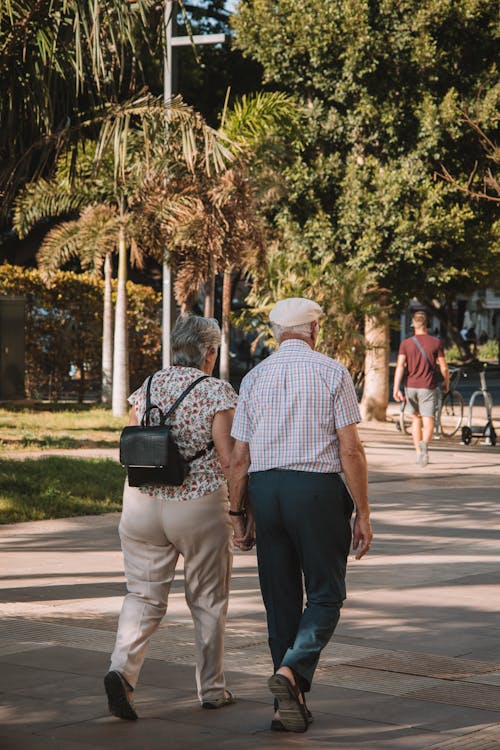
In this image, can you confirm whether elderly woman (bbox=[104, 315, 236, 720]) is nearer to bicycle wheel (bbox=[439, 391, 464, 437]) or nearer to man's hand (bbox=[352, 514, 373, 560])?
man's hand (bbox=[352, 514, 373, 560])

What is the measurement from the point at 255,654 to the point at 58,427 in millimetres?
13464

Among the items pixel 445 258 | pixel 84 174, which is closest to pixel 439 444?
pixel 445 258

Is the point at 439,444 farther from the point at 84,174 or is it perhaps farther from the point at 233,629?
the point at 233,629

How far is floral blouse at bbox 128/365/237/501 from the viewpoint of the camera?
208 inches

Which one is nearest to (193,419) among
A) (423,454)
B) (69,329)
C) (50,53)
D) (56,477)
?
(50,53)

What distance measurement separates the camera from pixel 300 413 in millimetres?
5078

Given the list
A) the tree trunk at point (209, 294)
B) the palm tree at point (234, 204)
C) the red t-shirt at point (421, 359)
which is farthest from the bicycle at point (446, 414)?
the red t-shirt at point (421, 359)

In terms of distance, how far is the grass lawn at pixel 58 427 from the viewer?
16.7 metres

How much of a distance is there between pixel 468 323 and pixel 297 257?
67929 millimetres

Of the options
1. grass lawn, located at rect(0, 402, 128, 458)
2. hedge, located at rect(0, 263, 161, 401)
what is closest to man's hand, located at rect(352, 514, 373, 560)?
grass lawn, located at rect(0, 402, 128, 458)

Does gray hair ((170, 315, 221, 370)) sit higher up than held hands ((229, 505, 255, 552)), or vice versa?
gray hair ((170, 315, 221, 370))

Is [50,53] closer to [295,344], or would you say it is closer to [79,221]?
[295,344]

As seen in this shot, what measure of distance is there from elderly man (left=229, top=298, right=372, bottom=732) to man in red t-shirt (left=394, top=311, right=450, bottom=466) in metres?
10.1

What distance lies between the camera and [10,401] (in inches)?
939
